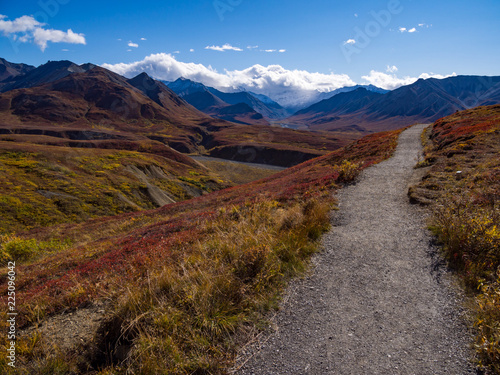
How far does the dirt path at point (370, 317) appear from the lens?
13.5ft

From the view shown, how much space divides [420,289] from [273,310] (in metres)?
3.61

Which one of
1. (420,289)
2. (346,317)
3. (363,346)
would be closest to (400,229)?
(420,289)

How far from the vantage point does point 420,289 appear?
A: 6.00 m

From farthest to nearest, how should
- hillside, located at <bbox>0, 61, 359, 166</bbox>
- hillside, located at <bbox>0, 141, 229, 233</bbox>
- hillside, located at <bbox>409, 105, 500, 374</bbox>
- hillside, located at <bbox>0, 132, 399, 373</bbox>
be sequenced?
1. hillside, located at <bbox>0, 61, 359, 166</bbox>
2. hillside, located at <bbox>0, 141, 229, 233</bbox>
3. hillside, located at <bbox>409, 105, 500, 374</bbox>
4. hillside, located at <bbox>0, 132, 399, 373</bbox>

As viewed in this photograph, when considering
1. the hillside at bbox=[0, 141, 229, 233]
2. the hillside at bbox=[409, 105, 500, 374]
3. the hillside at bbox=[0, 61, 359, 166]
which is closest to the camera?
the hillside at bbox=[409, 105, 500, 374]

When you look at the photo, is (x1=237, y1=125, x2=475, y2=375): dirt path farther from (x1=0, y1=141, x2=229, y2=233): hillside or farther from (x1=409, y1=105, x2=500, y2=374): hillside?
(x1=0, y1=141, x2=229, y2=233): hillside

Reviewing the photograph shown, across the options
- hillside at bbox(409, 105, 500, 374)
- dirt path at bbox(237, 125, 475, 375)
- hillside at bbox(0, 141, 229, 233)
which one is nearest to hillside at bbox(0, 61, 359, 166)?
hillside at bbox(0, 141, 229, 233)

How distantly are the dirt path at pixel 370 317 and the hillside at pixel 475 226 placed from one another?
0.41m

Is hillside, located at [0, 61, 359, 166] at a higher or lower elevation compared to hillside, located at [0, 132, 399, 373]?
higher

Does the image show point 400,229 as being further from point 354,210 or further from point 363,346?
point 363,346

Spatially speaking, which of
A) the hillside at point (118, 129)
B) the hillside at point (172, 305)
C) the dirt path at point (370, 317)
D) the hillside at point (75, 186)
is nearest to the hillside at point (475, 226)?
A: the dirt path at point (370, 317)

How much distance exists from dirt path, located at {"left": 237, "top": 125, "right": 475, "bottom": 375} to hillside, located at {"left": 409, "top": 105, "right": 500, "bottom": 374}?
0.41 m

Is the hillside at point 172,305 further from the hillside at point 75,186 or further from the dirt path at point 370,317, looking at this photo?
the hillside at point 75,186

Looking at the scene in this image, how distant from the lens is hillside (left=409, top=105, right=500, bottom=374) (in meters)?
4.35
